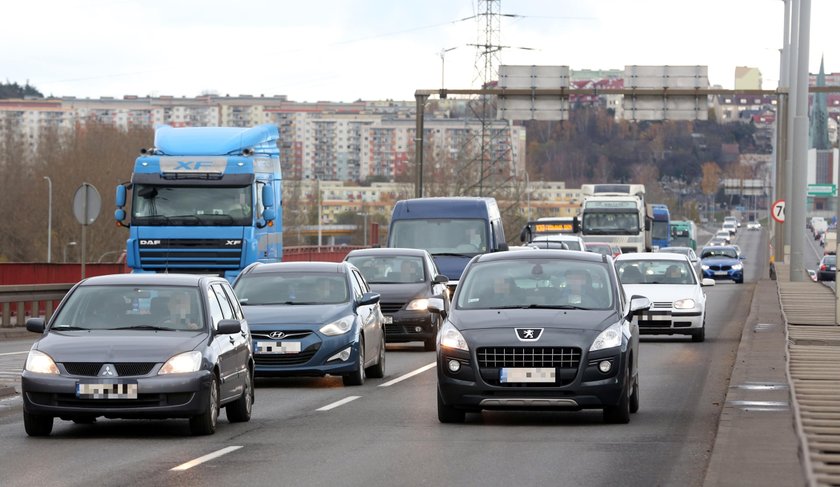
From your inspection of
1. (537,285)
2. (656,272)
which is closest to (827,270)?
(656,272)

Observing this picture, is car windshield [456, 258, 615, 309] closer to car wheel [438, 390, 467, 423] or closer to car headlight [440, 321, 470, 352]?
car headlight [440, 321, 470, 352]

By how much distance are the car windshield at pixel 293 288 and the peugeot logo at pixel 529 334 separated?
5.97 meters

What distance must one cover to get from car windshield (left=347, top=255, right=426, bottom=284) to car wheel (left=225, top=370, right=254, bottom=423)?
12.3m

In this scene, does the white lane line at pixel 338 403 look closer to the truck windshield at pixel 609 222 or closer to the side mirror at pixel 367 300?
the side mirror at pixel 367 300

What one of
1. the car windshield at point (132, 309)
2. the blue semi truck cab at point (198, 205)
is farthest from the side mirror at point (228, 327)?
the blue semi truck cab at point (198, 205)

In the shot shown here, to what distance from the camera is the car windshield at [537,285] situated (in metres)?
15.9

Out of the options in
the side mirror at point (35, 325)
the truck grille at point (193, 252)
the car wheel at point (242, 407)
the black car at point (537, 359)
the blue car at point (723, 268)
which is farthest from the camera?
the blue car at point (723, 268)

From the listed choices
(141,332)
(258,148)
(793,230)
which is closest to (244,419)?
(141,332)

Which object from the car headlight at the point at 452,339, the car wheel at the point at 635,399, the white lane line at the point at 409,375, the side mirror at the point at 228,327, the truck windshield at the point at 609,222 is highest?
the side mirror at the point at 228,327

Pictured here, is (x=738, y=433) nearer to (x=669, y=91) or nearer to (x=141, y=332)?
(x=141, y=332)

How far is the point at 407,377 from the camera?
21.8 meters

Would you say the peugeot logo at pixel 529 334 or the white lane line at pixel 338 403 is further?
the white lane line at pixel 338 403

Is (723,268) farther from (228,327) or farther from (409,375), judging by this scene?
(228,327)

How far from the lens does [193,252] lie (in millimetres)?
32938
